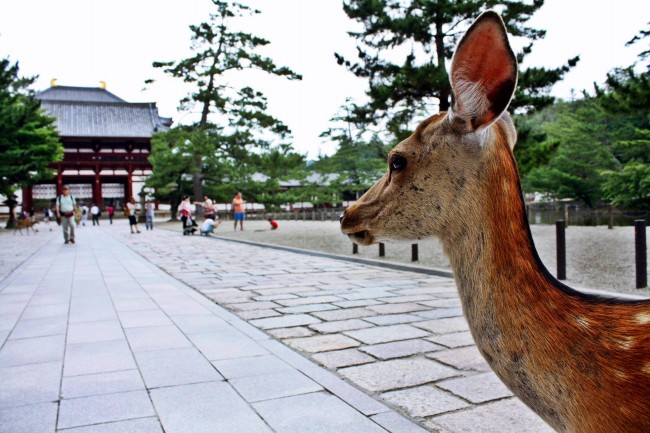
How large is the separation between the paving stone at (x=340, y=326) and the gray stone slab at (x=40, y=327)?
88.2 inches

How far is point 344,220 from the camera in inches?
62.3

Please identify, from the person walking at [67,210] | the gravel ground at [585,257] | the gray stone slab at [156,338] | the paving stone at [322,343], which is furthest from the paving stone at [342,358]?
the person walking at [67,210]

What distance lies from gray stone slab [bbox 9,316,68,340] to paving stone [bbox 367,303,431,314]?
9.54 feet

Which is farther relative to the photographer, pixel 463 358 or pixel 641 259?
pixel 641 259

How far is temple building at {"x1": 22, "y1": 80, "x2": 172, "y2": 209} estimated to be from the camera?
129 ft

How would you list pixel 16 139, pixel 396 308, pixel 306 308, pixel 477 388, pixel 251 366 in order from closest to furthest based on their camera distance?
1. pixel 477 388
2. pixel 251 366
3. pixel 396 308
4. pixel 306 308
5. pixel 16 139

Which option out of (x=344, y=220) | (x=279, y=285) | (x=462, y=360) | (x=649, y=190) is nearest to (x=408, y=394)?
(x=462, y=360)

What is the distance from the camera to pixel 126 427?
8.22 feet

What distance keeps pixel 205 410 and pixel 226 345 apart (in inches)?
51.6

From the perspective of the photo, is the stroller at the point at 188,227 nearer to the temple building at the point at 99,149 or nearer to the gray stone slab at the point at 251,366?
the gray stone slab at the point at 251,366

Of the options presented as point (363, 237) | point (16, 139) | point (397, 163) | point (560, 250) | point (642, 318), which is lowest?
point (560, 250)

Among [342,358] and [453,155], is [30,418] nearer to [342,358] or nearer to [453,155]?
[342,358]

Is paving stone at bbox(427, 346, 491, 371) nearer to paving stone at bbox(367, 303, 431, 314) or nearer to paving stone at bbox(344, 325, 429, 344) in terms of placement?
paving stone at bbox(344, 325, 429, 344)

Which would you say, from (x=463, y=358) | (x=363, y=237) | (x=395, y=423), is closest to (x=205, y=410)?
(x=395, y=423)
